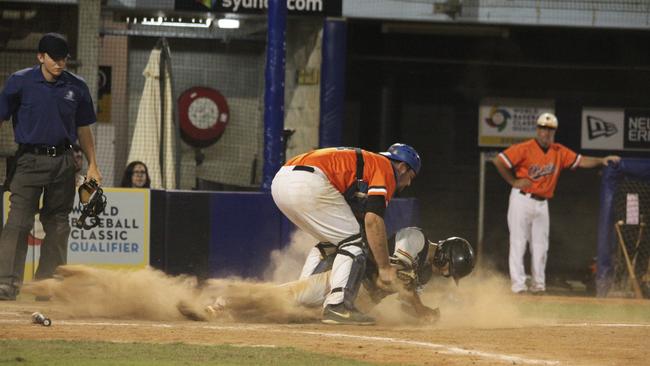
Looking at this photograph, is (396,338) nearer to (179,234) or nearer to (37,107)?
(37,107)

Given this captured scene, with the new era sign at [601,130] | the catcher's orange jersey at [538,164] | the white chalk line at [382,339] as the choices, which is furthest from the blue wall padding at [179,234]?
the new era sign at [601,130]

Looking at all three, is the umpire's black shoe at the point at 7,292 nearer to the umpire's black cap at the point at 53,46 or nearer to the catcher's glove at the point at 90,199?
the catcher's glove at the point at 90,199

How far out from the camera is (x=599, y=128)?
20125 millimetres

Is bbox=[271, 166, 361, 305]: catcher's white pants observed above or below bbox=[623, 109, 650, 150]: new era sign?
below

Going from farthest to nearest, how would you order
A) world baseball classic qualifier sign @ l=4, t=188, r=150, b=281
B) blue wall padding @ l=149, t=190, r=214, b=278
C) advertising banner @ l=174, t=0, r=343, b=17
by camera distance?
1. advertising banner @ l=174, t=0, r=343, b=17
2. blue wall padding @ l=149, t=190, r=214, b=278
3. world baseball classic qualifier sign @ l=4, t=188, r=150, b=281

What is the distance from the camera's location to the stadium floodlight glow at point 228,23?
18.4 meters

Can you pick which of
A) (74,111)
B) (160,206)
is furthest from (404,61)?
(74,111)

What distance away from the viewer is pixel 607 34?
2003 cm

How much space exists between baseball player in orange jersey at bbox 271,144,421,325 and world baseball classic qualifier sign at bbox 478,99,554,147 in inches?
412

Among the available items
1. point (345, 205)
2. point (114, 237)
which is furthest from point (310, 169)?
point (114, 237)

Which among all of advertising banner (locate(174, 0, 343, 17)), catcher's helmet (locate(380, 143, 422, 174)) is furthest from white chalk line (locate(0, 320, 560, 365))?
advertising banner (locate(174, 0, 343, 17))

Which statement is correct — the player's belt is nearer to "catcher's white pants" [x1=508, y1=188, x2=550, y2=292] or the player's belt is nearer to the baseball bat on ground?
"catcher's white pants" [x1=508, y1=188, x2=550, y2=292]

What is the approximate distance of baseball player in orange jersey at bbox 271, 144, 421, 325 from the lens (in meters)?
9.14

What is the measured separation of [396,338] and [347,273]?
0.81 m
